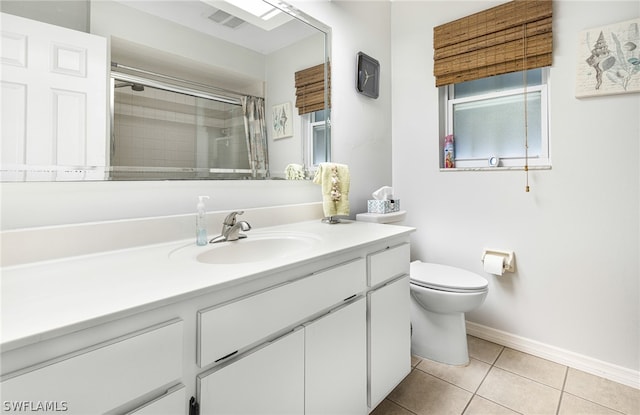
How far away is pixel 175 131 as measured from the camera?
122cm

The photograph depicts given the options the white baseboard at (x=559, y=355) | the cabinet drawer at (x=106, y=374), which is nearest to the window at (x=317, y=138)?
the cabinet drawer at (x=106, y=374)

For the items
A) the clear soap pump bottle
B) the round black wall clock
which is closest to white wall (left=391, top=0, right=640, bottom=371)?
the round black wall clock

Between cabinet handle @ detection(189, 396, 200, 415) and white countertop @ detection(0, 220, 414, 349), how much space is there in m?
0.24

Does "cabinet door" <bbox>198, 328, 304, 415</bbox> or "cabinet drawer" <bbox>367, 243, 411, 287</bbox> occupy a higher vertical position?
"cabinet drawer" <bbox>367, 243, 411, 287</bbox>

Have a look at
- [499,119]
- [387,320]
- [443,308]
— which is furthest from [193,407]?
[499,119]

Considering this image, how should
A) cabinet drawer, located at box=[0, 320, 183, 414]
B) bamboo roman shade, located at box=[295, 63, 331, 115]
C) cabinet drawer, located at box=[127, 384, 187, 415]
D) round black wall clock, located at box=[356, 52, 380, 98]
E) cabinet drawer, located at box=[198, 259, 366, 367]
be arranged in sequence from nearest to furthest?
1. cabinet drawer, located at box=[0, 320, 183, 414]
2. cabinet drawer, located at box=[127, 384, 187, 415]
3. cabinet drawer, located at box=[198, 259, 366, 367]
4. bamboo roman shade, located at box=[295, 63, 331, 115]
5. round black wall clock, located at box=[356, 52, 380, 98]

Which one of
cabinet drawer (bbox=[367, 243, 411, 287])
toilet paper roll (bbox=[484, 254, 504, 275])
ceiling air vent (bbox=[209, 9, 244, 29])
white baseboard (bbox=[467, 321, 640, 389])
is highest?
ceiling air vent (bbox=[209, 9, 244, 29])

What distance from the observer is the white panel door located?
883mm

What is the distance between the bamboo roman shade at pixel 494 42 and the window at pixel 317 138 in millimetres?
906

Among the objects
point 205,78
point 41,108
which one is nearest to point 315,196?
point 205,78

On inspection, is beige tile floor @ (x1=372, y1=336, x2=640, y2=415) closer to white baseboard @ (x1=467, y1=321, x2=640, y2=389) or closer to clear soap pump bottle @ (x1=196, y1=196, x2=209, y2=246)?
white baseboard @ (x1=467, y1=321, x2=640, y2=389)

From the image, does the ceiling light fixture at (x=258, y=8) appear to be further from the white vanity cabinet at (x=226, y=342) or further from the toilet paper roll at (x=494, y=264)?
the toilet paper roll at (x=494, y=264)

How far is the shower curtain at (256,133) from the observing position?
1.47 m

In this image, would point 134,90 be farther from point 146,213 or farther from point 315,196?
point 315,196
